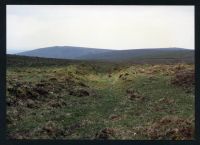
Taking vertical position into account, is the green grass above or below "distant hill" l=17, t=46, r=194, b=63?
below

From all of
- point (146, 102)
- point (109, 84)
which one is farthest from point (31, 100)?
point (109, 84)

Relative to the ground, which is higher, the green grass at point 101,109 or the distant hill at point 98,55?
the distant hill at point 98,55

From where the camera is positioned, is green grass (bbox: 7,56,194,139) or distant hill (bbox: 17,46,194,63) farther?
distant hill (bbox: 17,46,194,63)

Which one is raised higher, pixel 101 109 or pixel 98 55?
pixel 98 55

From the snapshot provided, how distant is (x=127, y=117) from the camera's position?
66.7 feet

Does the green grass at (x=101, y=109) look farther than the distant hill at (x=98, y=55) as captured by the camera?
No

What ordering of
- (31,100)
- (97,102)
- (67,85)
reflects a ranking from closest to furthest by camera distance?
(31,100), (97,102), (67,85)

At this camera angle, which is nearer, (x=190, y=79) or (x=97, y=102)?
(x=97, y=102)

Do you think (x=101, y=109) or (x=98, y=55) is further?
(x=98, y=55)

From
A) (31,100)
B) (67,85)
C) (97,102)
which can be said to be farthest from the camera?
(67,85)

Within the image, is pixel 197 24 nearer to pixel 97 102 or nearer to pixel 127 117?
pixel 127 117

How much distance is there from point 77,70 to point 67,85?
31.1 ft
